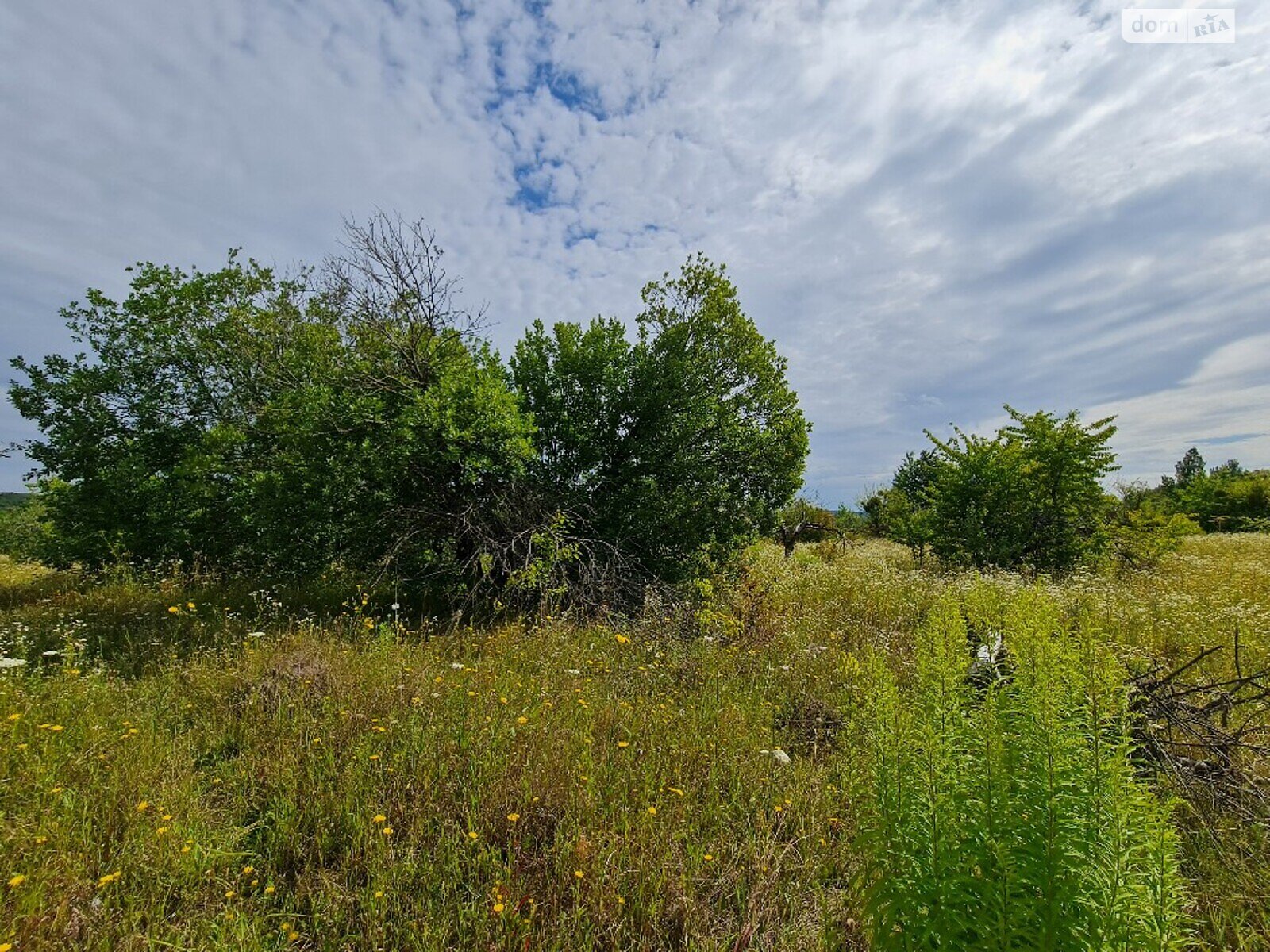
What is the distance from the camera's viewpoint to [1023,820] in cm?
187

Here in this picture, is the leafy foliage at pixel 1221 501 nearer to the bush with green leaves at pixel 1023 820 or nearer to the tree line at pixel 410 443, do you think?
the tree line at pixel 410 443

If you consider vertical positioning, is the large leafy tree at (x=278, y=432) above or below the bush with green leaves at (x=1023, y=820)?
above

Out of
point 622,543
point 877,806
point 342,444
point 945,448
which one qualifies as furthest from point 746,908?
point 945,448

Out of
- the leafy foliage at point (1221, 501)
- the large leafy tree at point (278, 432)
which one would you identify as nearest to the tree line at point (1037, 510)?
the large leafy tree at point (278, 432)

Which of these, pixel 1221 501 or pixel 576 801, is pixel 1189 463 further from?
pixel 576 801

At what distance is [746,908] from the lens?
261 centimetres

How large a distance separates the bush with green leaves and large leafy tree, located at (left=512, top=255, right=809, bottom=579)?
20.2ft

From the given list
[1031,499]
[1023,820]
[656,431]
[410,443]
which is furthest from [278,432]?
[1031,499]

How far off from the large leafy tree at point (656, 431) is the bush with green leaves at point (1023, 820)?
242 inches

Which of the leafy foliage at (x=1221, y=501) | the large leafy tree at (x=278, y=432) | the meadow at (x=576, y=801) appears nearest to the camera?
the meadow at (x=576, y=801)

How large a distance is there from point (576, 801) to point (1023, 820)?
224 centimetres

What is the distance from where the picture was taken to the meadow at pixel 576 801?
1864 mm

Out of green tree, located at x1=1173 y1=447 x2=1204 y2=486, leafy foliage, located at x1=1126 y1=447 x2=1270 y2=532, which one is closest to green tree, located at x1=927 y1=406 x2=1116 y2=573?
leafy foliage, located at x1=1126 y1=447 x2=1270 y2=532

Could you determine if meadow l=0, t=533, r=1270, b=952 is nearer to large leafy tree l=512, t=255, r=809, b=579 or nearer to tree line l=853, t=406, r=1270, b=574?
large leafy tree l=512, t=255, r=809, b=579
